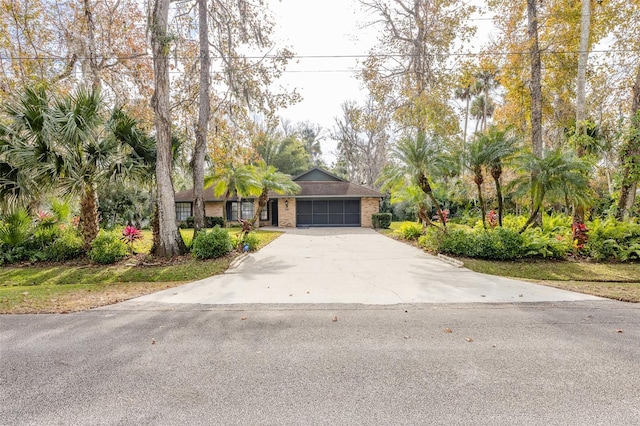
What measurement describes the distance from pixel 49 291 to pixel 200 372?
551 centimetres

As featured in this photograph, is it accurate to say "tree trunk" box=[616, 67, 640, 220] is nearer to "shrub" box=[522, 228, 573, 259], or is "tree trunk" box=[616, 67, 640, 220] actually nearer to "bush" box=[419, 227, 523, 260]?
"shrub" box=[522, 228, 573, 259]

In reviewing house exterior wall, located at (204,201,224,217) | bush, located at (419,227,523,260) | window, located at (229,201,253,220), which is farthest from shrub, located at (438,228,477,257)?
house exterior wall, located at (204,201,224,217)

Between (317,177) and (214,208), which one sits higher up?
(317,177)

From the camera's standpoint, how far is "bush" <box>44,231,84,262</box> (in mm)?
9602

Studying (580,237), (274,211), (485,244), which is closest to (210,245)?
(485,244)

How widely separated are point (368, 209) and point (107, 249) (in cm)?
1678

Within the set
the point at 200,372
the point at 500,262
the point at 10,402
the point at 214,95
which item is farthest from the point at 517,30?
the point at 10,402

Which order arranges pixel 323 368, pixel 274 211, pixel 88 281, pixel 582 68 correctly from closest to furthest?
pixel 323 368
pixel 88 281
pixel 582 68
pixel 274 211

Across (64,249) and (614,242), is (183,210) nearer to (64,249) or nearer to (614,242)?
(64,249)

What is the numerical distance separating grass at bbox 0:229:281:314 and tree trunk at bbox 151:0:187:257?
0.74m

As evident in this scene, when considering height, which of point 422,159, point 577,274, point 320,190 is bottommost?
point 577,274

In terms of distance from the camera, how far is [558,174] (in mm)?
9125

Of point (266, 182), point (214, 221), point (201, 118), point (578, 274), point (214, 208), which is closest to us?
point (578, 274)

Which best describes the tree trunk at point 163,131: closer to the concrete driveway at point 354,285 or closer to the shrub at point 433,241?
the concrete driveway at point 354,285
